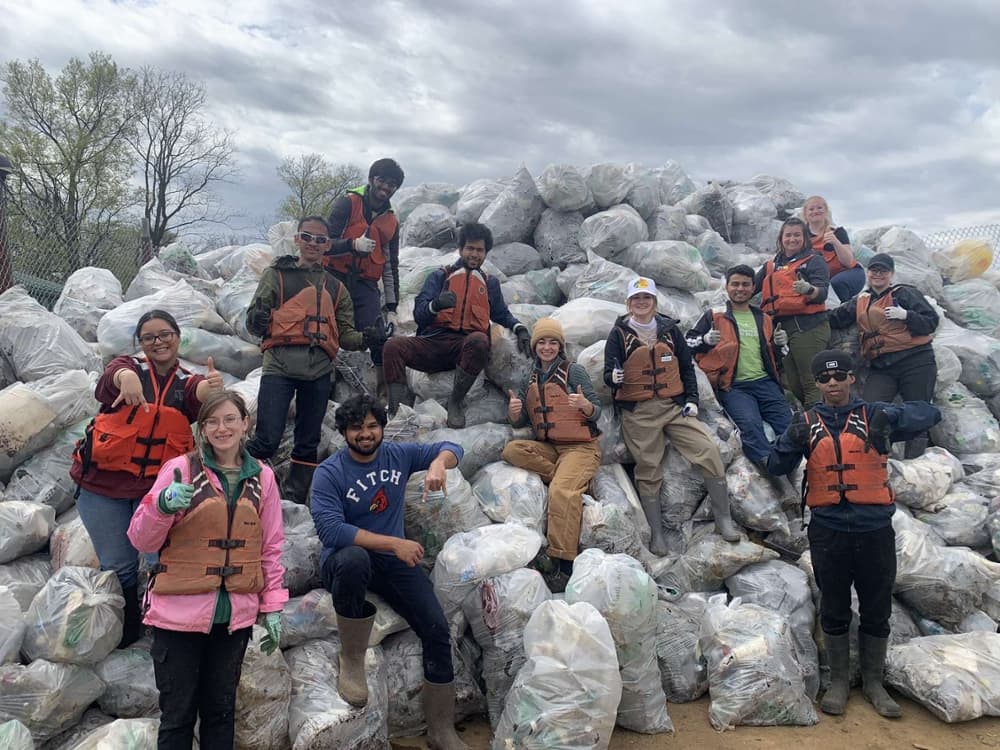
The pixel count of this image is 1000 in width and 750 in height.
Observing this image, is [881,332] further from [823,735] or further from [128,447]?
[128,447]

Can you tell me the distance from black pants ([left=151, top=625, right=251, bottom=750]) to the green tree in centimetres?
1394

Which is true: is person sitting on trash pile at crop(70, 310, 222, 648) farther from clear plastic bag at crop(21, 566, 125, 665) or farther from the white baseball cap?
the white baseball cap

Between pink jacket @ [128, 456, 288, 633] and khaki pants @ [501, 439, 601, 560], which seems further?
khaki pants @ [501, 439, 601, 560]

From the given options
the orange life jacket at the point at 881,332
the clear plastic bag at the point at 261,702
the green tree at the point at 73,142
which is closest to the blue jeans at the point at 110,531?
the clear plastic bag at the point at 261,702

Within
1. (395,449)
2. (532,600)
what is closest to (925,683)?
(532,600)

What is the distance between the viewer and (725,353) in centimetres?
466

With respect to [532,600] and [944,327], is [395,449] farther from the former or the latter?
[944,327]

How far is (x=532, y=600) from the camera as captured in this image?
3.26 metres

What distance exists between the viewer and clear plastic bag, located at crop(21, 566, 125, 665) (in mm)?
2734

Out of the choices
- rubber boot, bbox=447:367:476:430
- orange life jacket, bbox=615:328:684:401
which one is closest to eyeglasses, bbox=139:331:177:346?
rubber boot, bbox=447:367:476:430

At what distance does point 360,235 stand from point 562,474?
2287mm

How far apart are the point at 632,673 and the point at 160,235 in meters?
21.5

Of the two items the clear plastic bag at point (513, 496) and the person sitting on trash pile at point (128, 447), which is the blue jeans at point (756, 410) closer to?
the clear plastic bag at point (513, 496)

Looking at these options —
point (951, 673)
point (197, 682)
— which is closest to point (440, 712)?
point (197, 682)
